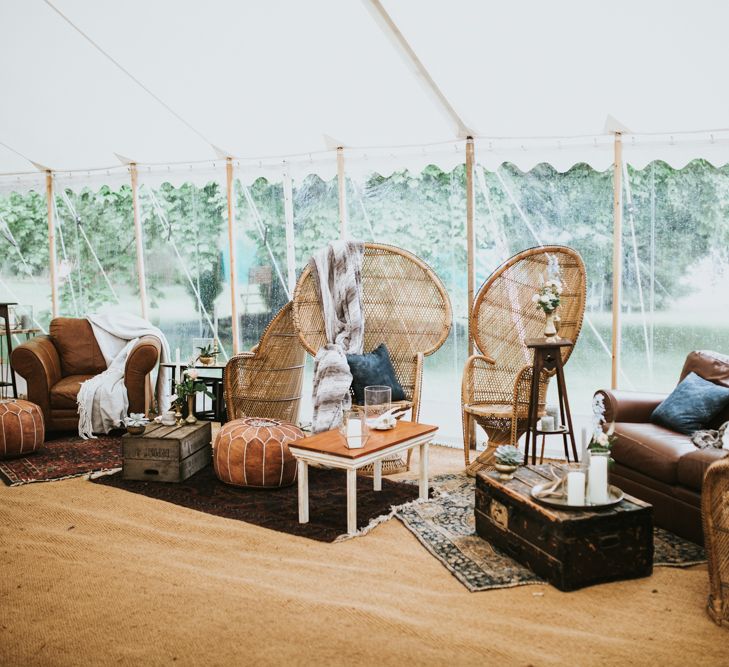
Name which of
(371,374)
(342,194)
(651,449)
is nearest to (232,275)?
(342,194)

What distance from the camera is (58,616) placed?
2352mm

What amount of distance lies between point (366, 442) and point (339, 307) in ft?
4.75

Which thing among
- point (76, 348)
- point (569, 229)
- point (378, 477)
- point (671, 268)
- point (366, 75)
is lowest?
point (378, 477)

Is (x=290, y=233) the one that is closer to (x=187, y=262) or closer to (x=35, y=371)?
(x=187, y=262)

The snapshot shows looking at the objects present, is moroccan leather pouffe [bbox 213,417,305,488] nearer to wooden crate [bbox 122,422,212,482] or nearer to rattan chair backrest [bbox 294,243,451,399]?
wooden crate [bbox 122,422,212,482]

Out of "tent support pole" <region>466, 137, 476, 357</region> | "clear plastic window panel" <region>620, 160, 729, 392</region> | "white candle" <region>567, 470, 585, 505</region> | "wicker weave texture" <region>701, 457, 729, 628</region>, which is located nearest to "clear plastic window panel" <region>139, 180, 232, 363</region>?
"tent support pole" <region>466, 137, 476, 357</region>

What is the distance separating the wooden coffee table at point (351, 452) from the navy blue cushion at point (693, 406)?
1.09 m

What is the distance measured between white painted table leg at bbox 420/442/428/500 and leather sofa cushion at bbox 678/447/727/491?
1.13 meters

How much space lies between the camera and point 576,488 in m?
2.52

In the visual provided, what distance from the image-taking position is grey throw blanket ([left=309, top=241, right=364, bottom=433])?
4070 millimetres

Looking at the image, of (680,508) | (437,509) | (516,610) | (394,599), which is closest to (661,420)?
(680,508)

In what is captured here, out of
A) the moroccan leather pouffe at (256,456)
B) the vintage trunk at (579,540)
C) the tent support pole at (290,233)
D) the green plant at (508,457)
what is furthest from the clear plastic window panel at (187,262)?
the vintage trunk at (579,540)

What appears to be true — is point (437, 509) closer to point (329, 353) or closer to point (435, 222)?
point (329, 353)

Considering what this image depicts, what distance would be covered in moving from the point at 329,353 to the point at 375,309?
24.0 inches
